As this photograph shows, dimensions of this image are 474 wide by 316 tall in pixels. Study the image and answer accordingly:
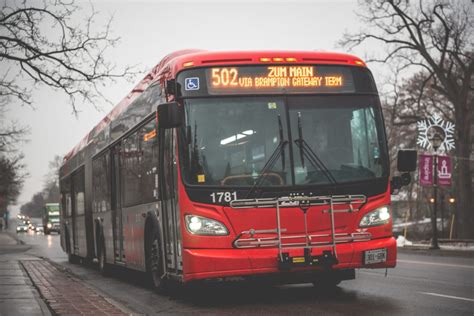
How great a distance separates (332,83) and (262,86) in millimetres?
1010

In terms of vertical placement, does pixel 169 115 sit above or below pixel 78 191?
above

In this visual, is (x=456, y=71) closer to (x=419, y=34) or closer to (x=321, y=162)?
(x=419, y=34)

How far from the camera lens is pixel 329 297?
37.2 ft

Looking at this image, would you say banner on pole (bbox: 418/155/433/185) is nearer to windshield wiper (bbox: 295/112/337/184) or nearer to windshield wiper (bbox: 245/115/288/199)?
windshield wiper (bbox: 295/112/337/184)

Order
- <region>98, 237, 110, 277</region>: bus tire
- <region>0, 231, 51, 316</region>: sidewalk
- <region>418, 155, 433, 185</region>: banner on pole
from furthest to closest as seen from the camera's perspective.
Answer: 1. <region>418, 155, 433, 185</region>: banner on pole
2. <region>98, 237, 110, 277</region>: bus tire
3. <region>0, 231, 51, 316</region>: sidewalk

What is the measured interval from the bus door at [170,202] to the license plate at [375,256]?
8.04ft

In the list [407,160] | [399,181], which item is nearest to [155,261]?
[399,181]

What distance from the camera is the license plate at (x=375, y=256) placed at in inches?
415

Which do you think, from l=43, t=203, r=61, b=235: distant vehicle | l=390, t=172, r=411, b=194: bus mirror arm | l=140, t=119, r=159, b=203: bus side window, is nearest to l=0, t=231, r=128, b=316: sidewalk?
l=140, t=119, r=159, b=203: bus side window

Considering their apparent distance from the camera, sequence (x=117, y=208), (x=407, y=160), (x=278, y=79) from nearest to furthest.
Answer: (x=278, y=79) → (x=407, y=160) → (x=117, y=208)

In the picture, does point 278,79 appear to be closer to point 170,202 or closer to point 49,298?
point 170,202

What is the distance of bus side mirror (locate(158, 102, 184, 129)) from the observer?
10266 millimetres

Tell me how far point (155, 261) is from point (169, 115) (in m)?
3.28

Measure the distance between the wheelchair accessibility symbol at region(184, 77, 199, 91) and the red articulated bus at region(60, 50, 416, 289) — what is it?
27 millimetres
